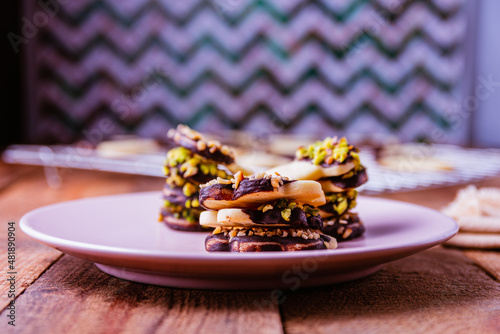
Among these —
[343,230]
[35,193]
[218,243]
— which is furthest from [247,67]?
[218,243]

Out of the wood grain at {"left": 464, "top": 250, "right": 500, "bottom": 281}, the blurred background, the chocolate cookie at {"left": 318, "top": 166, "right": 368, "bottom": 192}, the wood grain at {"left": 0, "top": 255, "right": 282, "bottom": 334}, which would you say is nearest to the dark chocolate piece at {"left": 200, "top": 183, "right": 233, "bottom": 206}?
the wood grain at {"left": 0, "top": 255, "right": 282, "bottom": 334}

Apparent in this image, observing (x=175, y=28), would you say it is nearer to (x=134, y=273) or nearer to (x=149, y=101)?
(x=149, y=101)

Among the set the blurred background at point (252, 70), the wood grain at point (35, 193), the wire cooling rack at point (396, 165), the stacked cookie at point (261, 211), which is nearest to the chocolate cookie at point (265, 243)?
the stacked cookie at point (261, 211)

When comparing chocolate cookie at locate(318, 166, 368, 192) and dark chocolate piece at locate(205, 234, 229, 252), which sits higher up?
chocolate cookie at locate(318, 166, 368, 192)

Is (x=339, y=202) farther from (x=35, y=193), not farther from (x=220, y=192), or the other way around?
(x=35, y=193)

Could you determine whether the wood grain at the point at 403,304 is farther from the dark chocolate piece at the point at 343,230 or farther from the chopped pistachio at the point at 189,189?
the chopped pistachio at the point at 189,189

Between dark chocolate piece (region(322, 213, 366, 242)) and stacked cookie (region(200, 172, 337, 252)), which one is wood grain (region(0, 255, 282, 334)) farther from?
dark chocolate piece (region(322, 213, 366, 242))

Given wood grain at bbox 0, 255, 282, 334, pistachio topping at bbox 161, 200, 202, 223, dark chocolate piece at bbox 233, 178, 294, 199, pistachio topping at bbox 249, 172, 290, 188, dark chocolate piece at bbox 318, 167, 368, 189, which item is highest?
pistachio topping at bbox 249, 172, 290, 188
